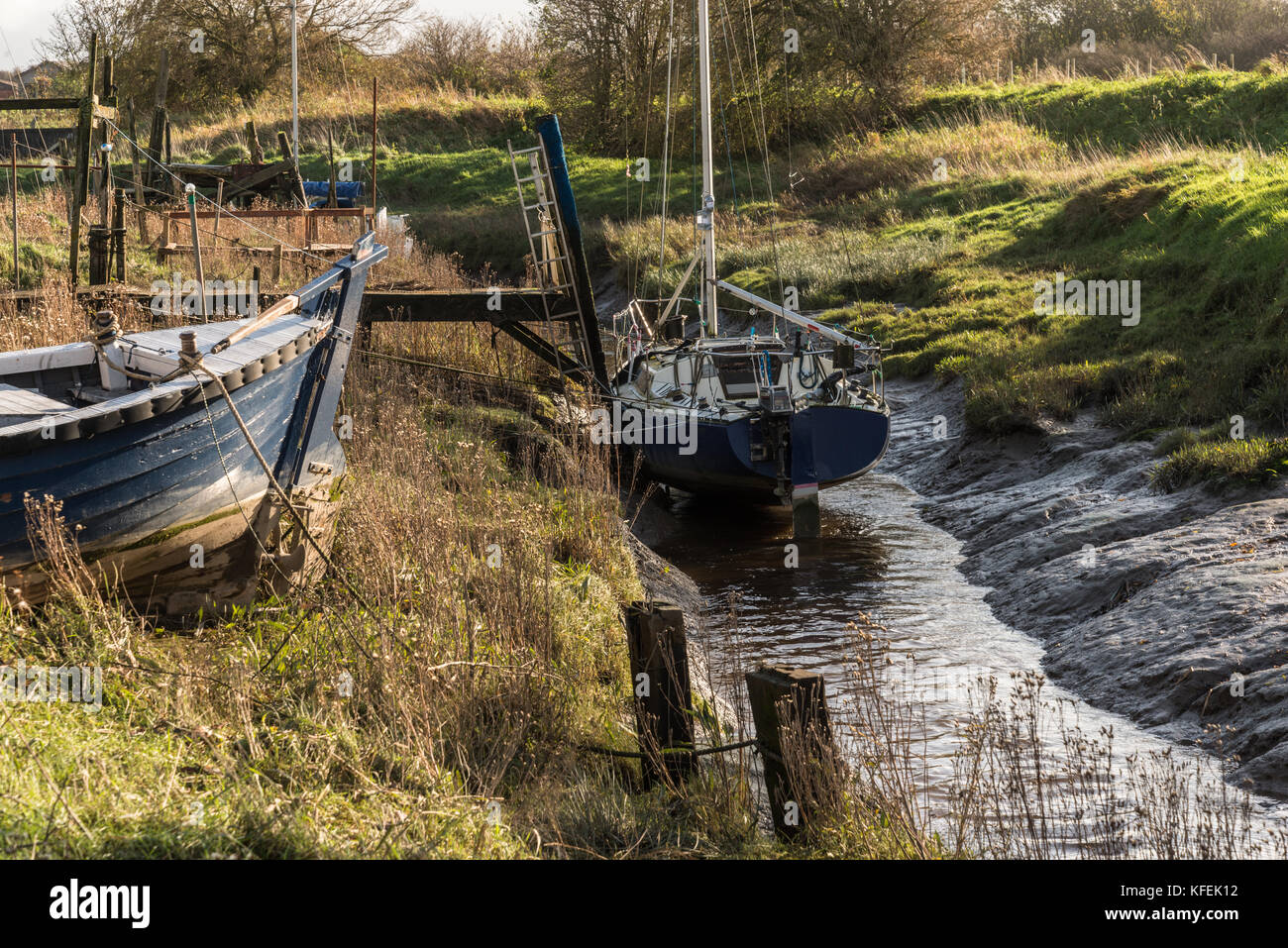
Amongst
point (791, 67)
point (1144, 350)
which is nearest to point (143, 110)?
point (791, 67)

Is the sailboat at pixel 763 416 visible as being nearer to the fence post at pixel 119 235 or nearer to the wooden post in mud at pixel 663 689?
the fence post at pixel 119 235

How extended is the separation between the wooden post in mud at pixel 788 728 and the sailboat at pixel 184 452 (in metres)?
2.71

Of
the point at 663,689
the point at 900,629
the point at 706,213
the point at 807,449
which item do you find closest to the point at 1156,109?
the point at 706,213

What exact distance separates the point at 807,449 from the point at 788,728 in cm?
767

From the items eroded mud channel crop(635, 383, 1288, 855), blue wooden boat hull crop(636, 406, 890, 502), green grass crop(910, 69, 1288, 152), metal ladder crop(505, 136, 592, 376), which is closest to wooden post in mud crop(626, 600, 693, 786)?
eroded mud channel crop(635, 383, 1288, 855)

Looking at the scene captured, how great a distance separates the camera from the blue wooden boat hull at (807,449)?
12492 millimetres

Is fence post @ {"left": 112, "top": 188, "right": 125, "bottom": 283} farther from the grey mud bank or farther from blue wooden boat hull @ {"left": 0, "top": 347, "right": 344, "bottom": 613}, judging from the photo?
the grey mud bank

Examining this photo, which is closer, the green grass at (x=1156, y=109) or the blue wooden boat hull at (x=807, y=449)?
the blue wooden boat hull at (x=807, y=449)

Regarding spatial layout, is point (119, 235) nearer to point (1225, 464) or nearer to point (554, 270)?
point (554, 270)

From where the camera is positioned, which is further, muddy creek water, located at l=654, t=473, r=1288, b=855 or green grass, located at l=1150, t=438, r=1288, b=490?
green grass, located at l=1150, t=438, r=1288, b=490

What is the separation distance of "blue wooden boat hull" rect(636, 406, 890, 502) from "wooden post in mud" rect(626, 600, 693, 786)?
6573 mm

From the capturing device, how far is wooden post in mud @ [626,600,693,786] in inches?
235

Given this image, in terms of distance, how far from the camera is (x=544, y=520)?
9.23m

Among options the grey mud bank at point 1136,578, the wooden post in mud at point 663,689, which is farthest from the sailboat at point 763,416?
the wooden post in mud at point 663,689
